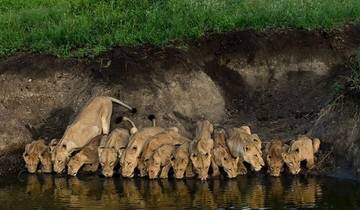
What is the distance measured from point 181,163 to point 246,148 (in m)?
1.11

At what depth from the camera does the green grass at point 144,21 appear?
18891 millimetres

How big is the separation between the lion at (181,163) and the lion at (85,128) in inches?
80.5

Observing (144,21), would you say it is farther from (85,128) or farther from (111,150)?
(111,150)

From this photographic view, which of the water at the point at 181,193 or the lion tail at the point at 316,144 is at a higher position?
the lion tail at the point at 316,144

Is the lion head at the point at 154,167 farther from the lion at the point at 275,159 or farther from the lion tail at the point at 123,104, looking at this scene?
the lion tail at the point at 123,104

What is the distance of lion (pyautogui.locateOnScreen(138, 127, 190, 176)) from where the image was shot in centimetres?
1520

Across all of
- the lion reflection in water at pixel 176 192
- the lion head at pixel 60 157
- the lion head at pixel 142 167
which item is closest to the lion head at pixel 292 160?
the lion reflection in water at pixel 176 192

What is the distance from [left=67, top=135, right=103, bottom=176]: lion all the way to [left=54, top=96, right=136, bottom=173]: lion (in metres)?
0.15

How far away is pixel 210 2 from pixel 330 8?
9.34 feet

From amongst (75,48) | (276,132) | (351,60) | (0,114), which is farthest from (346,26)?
(0,114)

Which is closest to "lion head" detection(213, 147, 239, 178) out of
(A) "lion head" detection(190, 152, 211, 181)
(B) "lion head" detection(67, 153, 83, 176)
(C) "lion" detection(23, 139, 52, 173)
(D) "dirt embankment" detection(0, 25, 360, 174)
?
(A) "lion head" detection(190, 152, 211, 181)

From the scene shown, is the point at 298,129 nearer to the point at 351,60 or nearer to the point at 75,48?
the point at 351,60

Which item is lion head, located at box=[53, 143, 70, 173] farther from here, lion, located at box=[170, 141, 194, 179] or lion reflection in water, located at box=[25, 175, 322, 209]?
lion, located at box=[170, 141, 194, 179]

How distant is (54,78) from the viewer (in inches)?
706
